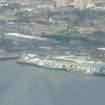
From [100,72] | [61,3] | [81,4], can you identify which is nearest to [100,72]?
[100,72]

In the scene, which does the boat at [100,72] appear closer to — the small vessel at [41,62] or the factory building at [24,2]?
the small vessel at [41,62]

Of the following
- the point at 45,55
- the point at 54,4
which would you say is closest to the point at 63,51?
the point at 45,55

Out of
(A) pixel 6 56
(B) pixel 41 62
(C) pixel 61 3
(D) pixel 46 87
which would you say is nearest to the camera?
(D) pixel 46 87

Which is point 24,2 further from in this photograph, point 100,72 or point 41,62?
point 100,72

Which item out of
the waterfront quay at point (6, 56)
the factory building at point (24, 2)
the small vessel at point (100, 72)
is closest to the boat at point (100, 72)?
the small vessel at point (100, 72)

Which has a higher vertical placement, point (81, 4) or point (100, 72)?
point (81, 4)

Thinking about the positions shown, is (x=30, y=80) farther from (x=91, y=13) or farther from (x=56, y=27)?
(x=91, y=13)

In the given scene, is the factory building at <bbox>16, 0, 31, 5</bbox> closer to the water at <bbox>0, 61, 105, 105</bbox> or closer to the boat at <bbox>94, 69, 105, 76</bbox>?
the water at <bbox>0, 61, 105, 105</bbox>
